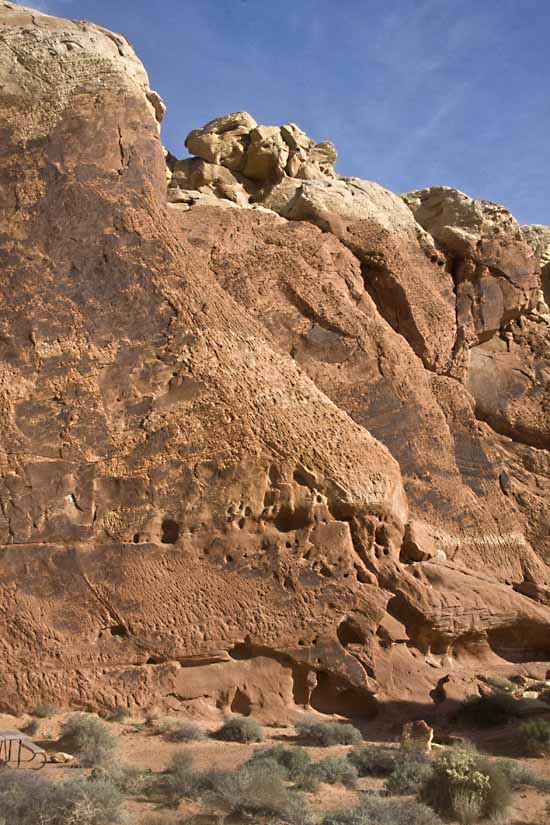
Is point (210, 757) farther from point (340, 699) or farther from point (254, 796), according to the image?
point (340, 699)

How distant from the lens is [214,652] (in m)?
10.9

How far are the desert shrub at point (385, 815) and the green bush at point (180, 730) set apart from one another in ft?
9.23

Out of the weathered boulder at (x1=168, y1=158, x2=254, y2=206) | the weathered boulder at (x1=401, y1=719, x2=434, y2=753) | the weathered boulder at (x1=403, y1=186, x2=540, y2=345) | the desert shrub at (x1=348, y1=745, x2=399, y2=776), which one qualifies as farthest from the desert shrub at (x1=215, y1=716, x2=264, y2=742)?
the weathered boulder at (x1=168, y1=158, x2=254, y2=206)

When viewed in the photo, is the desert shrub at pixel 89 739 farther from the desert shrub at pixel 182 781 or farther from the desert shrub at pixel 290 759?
the desert shrub at pixel 290 759

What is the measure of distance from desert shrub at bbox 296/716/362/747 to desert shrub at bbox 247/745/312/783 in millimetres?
811

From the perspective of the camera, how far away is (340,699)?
11289mm

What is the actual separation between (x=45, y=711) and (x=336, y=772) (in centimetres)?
379

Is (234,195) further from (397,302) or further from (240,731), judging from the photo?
(240,731)

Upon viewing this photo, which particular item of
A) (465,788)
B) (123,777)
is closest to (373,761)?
(465,788)

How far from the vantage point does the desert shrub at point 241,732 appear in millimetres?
9797

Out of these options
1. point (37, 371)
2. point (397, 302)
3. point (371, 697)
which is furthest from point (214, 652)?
point (397, 302)

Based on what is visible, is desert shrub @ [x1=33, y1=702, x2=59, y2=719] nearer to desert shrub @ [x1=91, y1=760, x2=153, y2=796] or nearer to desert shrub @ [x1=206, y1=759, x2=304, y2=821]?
desert shrub @ [x1=91, y1=760, x2=153, y2=796]

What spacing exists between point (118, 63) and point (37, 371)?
18.8ft

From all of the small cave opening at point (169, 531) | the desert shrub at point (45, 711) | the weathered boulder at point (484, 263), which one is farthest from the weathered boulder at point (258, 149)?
the desert shrub at point (45, 711)
